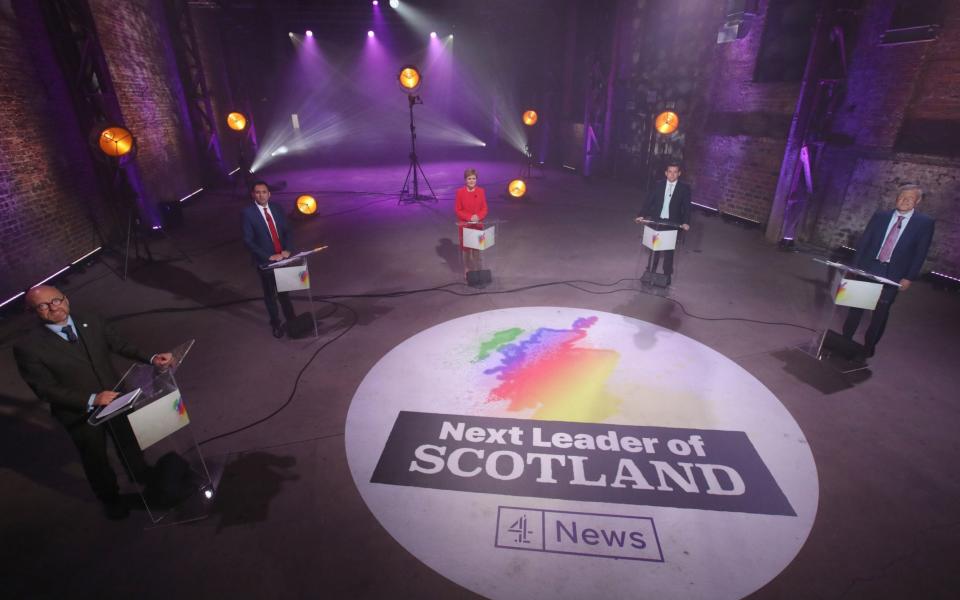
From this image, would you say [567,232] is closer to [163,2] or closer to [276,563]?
[276,563]

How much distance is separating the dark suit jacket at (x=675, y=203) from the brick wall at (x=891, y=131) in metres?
4.46

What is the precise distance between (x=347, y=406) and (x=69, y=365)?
7.25 feet

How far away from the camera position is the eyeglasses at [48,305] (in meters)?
2.81

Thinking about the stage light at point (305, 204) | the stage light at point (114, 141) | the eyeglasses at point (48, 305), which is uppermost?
the stage light at point (114, 141)

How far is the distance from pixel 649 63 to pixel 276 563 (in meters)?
15.9

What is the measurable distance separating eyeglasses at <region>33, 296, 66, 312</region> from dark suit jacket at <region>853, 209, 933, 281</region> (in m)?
7.08

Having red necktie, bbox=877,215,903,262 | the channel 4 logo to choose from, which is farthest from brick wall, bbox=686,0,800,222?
the channel 4 logo

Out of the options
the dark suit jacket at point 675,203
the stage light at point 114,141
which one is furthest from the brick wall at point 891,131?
the stage light at point 114,141

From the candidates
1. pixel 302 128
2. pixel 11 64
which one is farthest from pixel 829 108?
pixel 302 128

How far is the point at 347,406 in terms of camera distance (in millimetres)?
4594

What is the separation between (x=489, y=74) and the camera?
24.7 meters

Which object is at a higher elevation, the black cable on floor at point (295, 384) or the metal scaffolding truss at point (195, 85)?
the metal scaffolding truss at point (195, 85)

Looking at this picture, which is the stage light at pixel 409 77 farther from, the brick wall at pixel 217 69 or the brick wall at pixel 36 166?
the brick wall at pixel 217 69

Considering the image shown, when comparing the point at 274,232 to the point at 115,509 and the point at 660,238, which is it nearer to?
the point at 115,509
